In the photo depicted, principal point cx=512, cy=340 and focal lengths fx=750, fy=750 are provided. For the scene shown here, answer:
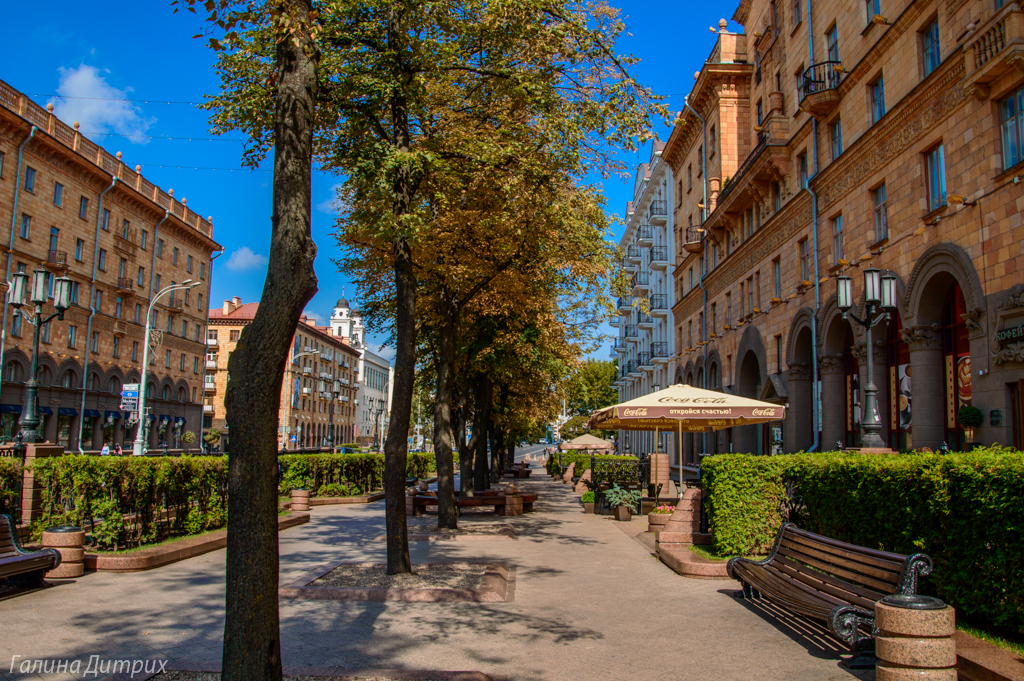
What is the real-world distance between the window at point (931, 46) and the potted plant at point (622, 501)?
40.8 ft

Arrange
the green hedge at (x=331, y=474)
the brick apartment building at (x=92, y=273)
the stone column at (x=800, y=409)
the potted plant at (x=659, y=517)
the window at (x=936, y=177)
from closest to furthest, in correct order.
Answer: the potted plant at (x=659, y=517) < the window at (x=936, y=177) < the green hedge at (x=331, y=474) < the stone column at (x=800, y=409) < the brick apartment building at (x=92, y=273)

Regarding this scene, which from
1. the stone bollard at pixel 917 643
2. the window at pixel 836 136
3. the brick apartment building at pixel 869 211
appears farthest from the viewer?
the window at pixel 836 136

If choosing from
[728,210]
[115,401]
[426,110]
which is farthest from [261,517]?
[115,401]

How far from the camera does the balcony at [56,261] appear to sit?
44.1 m

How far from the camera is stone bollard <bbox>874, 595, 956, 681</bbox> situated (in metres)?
4.54

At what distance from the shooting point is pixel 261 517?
4.84m

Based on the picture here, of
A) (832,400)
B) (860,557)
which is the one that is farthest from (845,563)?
(832,400)

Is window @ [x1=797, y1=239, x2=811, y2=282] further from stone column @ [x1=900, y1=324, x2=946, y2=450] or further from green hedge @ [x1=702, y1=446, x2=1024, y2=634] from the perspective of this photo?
green hedge @ [x1=702, y1=446, x2=1024, y2=634]

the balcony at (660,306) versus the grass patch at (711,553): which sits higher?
the balcony at (660,306)

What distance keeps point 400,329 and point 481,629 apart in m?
5.04

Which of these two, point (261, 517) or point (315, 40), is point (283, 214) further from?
point (261, 517)

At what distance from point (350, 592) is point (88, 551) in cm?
495

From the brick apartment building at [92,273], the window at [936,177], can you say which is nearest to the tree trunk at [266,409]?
the window at [936,177]

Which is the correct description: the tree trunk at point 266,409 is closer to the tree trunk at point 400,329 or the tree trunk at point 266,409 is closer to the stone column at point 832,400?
the tree trunk at point 400,329
